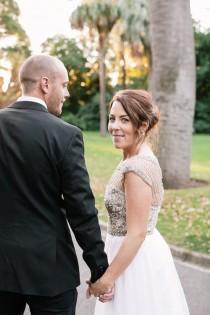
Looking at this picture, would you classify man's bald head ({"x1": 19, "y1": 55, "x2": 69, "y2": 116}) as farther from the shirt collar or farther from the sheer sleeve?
the sheer sleeve

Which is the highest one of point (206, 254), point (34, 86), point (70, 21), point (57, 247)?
point (70, 21)

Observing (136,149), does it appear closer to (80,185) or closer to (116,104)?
(116,104)

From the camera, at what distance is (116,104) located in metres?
3.23

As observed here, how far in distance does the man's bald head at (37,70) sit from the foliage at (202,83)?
144 feet

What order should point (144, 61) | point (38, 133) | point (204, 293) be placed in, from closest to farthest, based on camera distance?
point (38, 133) < point (204, 293) < point (144, 61)

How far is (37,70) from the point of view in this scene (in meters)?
2.84

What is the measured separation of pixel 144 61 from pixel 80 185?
1447 inches

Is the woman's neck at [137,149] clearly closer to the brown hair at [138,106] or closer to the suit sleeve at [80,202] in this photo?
the brown hair at [138,106]

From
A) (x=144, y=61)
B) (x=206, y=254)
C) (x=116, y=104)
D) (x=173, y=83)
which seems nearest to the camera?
(x=116, y=104)

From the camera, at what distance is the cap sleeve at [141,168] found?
9.90 feet

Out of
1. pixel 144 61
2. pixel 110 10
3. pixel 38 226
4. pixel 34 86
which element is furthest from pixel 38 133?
pixel 144 61

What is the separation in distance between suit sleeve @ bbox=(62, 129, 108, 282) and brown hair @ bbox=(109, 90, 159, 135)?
18.2 inches

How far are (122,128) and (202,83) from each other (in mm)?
46256

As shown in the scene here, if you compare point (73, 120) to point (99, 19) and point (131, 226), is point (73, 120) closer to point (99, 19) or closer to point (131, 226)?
point (99, 19)
